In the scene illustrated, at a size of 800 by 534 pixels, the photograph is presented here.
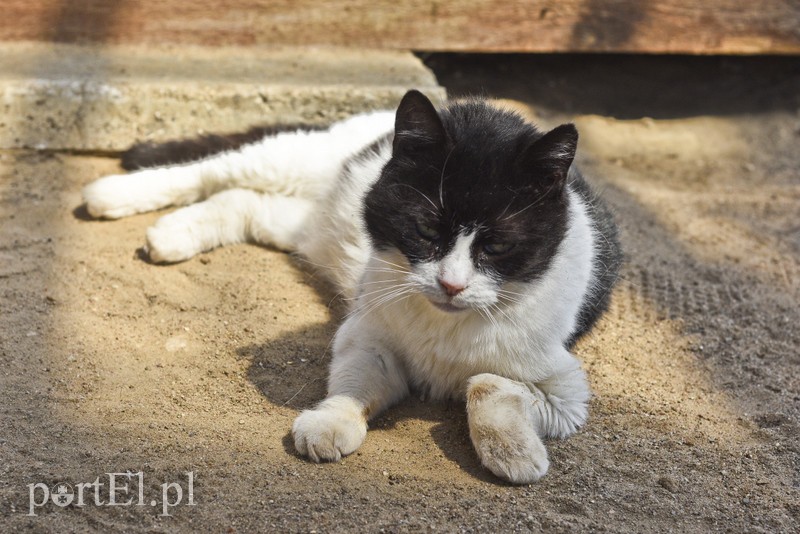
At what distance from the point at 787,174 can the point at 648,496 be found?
3500 mm

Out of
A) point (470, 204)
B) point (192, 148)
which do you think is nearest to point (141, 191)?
point (192, 148)

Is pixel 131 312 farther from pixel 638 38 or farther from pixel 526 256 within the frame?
pixel 638 38

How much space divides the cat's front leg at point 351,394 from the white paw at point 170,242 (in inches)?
38.8

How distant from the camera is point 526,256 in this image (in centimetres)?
264

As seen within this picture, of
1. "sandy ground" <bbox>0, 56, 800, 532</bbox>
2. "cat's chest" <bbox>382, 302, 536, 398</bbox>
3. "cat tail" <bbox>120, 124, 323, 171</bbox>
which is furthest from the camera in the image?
"cat tail" <bbox>120, 124, 323, 171</bbox>

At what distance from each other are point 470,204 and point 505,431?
736mm

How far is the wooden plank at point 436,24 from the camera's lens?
15.6 ft

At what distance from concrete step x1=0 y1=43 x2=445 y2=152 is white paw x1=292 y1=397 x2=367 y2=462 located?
2.29 metres


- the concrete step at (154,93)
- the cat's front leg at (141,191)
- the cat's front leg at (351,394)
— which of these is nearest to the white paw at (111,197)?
the cat's front leg at (141,191)

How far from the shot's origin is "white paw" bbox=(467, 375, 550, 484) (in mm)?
2629

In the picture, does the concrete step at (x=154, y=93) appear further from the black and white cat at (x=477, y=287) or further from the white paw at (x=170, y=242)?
the black and white cat at (x=477, y=287)

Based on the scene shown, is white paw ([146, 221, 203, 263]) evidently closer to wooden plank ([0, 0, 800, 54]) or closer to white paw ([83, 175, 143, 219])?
white paw ([83, 175, 143, 219])

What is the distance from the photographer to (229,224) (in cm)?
397

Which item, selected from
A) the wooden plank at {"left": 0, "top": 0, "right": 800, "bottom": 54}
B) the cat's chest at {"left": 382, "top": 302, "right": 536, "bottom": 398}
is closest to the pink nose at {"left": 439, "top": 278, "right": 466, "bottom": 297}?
the cat's chest at {"left": 382, "top": 302, "right": 536, "bottom": 398}
